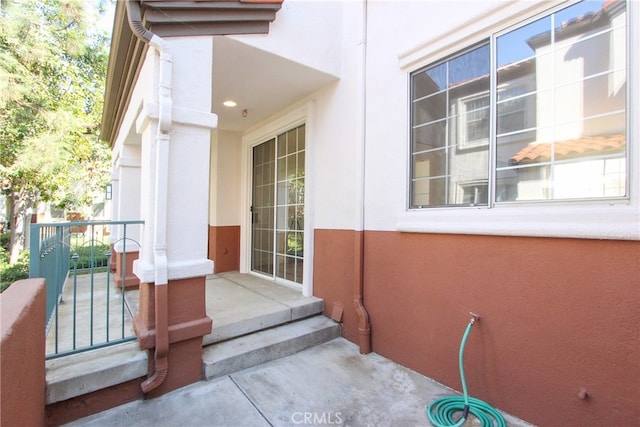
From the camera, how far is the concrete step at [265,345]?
2621 mm

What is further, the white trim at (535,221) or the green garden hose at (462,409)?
the green garden hose at (462,409)

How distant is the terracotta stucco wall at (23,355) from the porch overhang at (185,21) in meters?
2.07

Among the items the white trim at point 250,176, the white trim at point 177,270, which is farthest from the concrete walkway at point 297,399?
the white trim at point 250,176

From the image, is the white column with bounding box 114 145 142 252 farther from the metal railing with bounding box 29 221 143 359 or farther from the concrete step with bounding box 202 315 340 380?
the concrete step with bounding box 202 315 340 380

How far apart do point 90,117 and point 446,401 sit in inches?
434

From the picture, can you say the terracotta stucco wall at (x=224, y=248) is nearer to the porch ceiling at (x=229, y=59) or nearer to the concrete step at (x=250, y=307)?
the concrete step at (x=250, y=307)

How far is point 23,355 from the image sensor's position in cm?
146

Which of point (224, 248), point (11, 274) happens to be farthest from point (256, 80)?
point (11, 274)

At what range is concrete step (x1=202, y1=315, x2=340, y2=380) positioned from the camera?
262 centimetres

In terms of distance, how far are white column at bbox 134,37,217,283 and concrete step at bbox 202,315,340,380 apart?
2.46 feet

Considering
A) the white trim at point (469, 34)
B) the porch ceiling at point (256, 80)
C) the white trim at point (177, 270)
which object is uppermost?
the porch ceiling at point (256, 80)

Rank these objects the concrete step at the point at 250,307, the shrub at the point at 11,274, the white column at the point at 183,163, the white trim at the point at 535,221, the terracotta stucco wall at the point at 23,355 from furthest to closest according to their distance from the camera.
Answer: the shrub at the point at 11,274
the concrete step at the point at 250,307
the white column at the point at 183,163
the white trim at the point at 535,221
the terracotta stucco wall at the point at 23,355

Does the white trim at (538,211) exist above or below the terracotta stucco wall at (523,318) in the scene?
above

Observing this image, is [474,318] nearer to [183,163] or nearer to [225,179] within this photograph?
[183,163]
